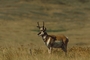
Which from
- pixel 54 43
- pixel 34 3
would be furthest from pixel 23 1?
pixel 54 43

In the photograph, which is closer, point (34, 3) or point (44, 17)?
point (44, 17)

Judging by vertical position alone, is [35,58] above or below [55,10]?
above

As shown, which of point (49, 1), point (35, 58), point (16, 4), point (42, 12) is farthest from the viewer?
point (49, 1)

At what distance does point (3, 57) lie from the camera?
1010cm

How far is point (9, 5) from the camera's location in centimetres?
11606

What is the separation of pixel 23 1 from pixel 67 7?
54.2 feet

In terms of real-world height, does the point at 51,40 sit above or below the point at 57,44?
above

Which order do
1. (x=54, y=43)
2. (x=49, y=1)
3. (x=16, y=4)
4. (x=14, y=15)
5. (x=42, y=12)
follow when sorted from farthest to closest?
1. (x=49, y=1)
2. (x=16, y=4)
3. (x=42, y=12)
4. (x=14, y=15)
5. (x=54, y=43)

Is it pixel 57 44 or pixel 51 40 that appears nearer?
pixel 51 40

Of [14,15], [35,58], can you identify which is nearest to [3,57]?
[35,58]

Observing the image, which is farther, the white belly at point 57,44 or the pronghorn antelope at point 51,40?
the white belly at point 57,44

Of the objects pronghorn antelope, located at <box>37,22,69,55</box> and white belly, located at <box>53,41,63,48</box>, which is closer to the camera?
pronghorn antelope, located at <box>37,22,69,55</box>

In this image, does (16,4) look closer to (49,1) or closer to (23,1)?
(23,1)

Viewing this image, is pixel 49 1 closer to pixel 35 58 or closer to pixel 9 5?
pixel 9 5
